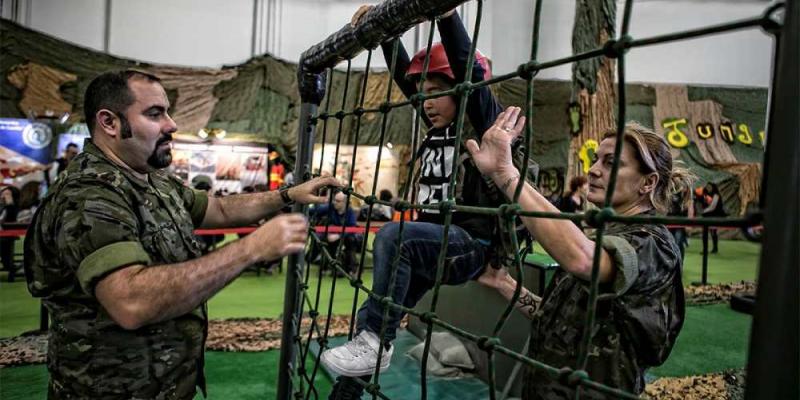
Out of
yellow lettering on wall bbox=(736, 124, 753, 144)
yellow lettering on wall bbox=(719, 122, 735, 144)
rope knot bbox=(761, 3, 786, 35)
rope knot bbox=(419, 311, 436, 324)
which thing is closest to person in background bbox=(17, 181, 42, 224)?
rope knot bbox=(419, 311, 436, 324)

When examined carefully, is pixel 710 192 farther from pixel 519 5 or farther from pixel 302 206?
→ pixel 302 206

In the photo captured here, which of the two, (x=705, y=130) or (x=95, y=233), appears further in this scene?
(x=705, y=130)

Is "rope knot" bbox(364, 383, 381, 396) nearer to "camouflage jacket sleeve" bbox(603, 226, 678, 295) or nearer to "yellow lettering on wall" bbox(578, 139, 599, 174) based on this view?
"camouflage jacket sleeve" bbox(603, 226, 678, 295)

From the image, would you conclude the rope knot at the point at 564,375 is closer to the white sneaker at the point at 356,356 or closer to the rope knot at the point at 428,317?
the rope knot at the point at 428,317

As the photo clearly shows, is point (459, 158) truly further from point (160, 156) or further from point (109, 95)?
point (109, 95)

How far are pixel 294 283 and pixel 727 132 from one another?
11.8 meters

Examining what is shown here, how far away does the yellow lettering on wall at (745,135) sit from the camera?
10961 millimetres

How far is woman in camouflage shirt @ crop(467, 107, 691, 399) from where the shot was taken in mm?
947

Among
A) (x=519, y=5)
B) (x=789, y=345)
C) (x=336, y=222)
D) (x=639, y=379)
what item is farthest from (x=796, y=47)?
(x=519, y=5)

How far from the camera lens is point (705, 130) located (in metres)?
10.9

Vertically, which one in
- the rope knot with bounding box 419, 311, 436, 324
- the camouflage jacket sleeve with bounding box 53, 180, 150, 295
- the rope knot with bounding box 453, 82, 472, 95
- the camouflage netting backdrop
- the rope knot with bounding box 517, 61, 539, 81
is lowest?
the rope knot with bounding box 419, 311, 436, 324

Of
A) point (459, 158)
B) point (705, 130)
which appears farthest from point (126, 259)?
point (705, 130)

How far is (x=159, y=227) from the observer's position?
51.6 inches

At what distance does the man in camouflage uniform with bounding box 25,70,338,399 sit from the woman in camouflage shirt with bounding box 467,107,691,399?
53 centimetres
